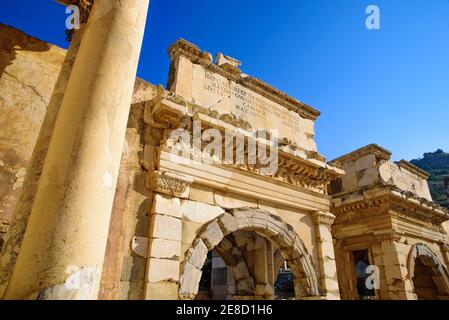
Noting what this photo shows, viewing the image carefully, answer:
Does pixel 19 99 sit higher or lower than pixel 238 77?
lower

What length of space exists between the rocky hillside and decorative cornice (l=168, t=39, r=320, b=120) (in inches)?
970

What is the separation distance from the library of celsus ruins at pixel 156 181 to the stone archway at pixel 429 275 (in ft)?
0.54

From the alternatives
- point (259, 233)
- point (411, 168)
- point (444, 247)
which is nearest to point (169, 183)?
point (259, 233)

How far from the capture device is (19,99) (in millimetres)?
3643

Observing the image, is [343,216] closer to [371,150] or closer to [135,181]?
[371,150]

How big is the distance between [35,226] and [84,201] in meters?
0.35

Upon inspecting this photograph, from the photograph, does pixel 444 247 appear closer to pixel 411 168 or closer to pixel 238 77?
pixel 411 168

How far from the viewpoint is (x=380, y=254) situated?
837 centimetres

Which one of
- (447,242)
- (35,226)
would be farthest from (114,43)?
(447,242)

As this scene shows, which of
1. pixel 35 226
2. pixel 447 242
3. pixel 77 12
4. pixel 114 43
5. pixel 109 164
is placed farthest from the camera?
pixel 447 242

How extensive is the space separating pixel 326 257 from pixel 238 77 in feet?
12.9

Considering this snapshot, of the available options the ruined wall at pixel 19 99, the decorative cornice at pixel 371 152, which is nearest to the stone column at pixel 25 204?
the ruined wall at pixel 19 99

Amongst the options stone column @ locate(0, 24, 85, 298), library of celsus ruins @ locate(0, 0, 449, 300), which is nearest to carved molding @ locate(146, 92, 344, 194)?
library of celsus ruins @ locate(0, 0, 449, 300)

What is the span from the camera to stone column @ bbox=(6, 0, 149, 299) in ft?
5.85
